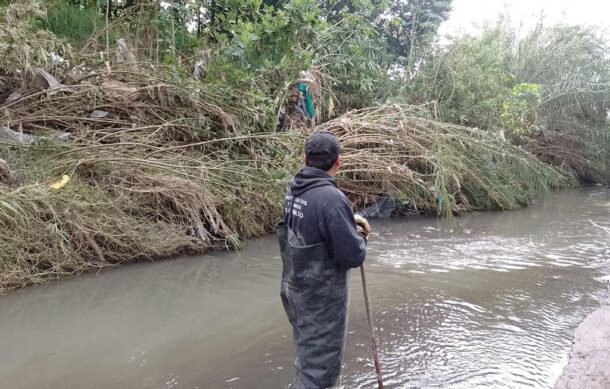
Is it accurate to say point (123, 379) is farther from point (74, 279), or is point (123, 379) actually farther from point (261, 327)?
point (74, 279)

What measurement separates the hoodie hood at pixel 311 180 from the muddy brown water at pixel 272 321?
50.0 inches

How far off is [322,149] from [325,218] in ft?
1.09

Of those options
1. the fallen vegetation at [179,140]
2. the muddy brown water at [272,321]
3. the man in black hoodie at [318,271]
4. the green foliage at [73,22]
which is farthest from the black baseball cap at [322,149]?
the green foliage at [73,22]

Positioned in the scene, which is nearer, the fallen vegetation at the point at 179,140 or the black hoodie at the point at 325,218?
the black hoodie at the point at 325,218

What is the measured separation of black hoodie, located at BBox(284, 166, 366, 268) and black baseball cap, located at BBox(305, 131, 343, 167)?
0.05 m

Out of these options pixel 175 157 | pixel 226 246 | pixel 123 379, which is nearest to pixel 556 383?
pixel 123 379

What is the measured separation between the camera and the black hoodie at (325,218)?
7.02 feet

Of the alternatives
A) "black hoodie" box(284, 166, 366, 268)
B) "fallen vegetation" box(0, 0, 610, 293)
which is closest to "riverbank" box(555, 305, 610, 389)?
"black hoodie" box(284, 166, 366, 268)

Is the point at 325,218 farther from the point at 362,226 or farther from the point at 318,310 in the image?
the point at 318,310

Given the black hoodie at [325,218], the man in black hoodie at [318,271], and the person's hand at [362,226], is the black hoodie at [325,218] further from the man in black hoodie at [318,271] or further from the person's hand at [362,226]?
the person's hand at [362,226]

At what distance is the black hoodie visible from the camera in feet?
7.02

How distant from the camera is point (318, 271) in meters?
2.26

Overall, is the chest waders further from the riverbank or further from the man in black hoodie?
the riverbank

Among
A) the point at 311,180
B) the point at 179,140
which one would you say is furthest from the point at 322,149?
the point at 179,140
